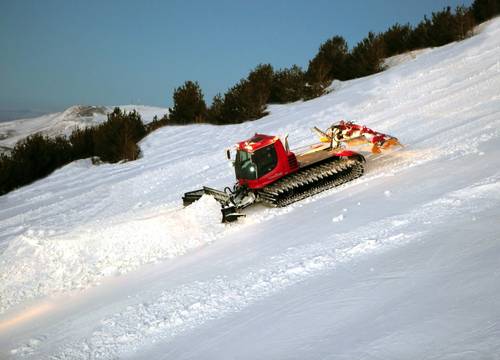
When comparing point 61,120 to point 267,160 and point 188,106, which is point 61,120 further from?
point 267,160

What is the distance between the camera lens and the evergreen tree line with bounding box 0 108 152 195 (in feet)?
55.1

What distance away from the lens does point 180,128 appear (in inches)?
797

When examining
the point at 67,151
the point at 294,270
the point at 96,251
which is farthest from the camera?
the point at 67,151

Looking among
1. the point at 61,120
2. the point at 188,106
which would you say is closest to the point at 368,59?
the point at 188,106

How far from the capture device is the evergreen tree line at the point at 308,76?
20.3m

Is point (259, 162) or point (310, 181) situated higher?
point (259, 162)

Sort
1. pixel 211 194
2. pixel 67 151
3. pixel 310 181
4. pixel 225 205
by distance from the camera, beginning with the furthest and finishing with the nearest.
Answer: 1. pixel 67 151
2. pixel 211 194
3. pixel 310 181
4. pixel 225 205

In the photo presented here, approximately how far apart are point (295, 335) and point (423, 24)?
81.0 feet

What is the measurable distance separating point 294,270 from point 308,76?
1838cm

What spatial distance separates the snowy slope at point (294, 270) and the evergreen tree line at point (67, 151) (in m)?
5.58

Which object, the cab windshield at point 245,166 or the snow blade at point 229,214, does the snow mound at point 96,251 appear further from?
the cab windshield at point 245,166

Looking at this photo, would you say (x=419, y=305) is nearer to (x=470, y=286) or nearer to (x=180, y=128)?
(x=470, y=286)

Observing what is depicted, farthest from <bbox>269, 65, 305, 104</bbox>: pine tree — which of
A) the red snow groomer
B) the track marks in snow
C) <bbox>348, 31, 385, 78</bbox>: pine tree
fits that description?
the track marks in snow

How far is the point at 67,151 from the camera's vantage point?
761 inches
